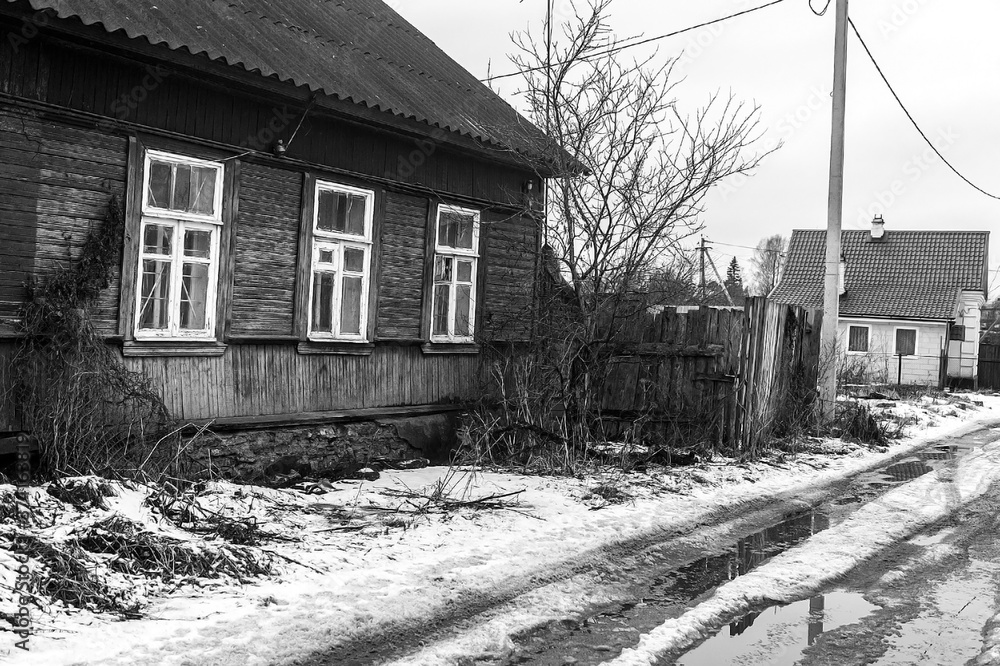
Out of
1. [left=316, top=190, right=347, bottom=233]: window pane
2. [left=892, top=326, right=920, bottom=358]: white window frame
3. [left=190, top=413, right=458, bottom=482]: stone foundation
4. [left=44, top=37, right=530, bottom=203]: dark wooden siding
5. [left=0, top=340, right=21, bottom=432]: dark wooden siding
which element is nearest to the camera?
[left=0, top=340, right=21, bottom=432]: dark wooden siding

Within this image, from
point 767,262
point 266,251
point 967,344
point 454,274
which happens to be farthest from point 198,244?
point 767,262

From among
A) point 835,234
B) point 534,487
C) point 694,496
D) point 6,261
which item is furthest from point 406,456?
point 835,234

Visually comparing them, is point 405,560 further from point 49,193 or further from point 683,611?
point 49,193

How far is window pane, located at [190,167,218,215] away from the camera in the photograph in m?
8.18

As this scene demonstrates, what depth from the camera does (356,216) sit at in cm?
976

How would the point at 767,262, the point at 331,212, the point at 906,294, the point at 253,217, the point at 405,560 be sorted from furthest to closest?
the point at 767,262
the point at 906,294
the point at 331,212
the point at 253,217
the point at 405,560

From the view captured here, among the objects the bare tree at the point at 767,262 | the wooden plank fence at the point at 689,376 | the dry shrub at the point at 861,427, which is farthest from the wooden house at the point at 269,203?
the bare tree at the point at 767,262

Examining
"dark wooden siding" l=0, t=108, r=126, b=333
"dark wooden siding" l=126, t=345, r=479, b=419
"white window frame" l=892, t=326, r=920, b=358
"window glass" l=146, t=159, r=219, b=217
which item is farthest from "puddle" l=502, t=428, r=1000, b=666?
"white window frame" l=892, t=326, r=920, b=358

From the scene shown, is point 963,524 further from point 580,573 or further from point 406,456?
point 406,456

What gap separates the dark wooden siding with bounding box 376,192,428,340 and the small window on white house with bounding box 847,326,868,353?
28.3m

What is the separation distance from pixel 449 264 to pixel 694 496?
3862 mm

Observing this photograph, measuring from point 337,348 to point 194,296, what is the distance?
171 centimetres

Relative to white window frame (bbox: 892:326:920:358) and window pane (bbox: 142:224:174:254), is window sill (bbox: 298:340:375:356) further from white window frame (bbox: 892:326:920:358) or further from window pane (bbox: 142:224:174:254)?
white window frame (bbox: 892:326:920:358)

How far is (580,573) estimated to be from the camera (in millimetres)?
6230
